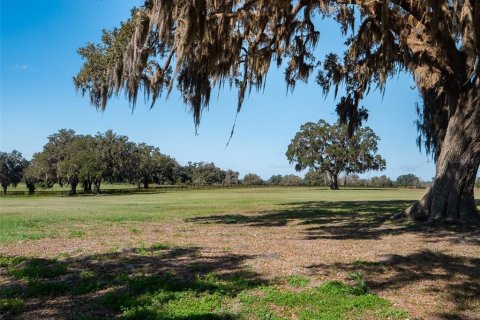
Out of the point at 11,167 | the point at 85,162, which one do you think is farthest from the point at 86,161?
the point at 11,167

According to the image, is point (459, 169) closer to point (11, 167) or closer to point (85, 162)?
point (85, 162)

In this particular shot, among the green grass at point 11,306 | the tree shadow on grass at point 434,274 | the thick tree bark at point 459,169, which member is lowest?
the green grass at point 11,306

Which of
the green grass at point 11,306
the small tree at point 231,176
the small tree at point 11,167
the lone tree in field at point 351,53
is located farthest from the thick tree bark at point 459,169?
the small tree at point 231,176

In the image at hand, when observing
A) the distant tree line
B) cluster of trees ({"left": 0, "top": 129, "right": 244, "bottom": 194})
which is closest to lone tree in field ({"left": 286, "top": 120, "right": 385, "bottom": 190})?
the distant tree line

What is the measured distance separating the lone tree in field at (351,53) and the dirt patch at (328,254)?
7.50ft

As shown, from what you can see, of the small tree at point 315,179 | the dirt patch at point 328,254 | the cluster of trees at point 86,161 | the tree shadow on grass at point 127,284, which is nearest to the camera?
the tree shadow on grass at point 127,284

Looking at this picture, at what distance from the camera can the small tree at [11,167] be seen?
272 ft

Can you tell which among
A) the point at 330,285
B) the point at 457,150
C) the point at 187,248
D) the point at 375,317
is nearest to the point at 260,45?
the point at 457,150

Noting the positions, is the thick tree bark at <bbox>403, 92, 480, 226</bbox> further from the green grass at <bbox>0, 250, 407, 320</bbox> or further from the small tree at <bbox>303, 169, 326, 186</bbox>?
the small tree at <bbox>303, 169, 326, 186</bbox>

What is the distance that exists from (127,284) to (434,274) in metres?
4.41

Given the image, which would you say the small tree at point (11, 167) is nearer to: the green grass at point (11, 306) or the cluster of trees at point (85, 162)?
the cluster of trees at point (85, 162)

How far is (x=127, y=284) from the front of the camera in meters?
5.85

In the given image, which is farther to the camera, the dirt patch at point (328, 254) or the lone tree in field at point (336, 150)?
the lone tree in field at point (336, 150)

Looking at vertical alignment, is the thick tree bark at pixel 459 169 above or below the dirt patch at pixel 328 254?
above
